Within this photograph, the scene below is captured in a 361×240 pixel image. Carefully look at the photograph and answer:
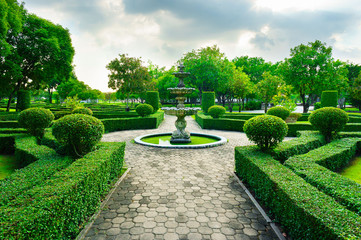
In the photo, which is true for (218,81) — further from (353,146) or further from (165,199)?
(165,199)

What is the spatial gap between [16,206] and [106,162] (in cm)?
251

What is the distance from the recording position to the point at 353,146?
9.03 m

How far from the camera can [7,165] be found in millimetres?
8094

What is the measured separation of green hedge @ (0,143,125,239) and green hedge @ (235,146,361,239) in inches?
161

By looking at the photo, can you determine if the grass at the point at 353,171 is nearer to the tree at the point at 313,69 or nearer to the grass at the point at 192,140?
the grass at the point at 192,140

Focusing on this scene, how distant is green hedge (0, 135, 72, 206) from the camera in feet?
13.6

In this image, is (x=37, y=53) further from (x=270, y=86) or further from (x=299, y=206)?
(x=270, y=86)

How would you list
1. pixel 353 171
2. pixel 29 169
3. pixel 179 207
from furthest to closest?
pixel 353 171 < pixel 29 169 < pixel 179 207

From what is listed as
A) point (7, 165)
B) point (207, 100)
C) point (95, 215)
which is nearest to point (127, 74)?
point (207, 100)

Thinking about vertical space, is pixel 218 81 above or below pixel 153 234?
above

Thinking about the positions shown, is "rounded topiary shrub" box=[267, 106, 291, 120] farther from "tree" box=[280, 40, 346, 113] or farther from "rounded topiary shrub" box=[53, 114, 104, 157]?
"tree" box=[280, 40, 346, 113]

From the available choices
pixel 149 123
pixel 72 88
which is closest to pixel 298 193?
pixel 149 123

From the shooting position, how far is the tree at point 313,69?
31.7 m

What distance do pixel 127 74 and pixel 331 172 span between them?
35.1 meters
